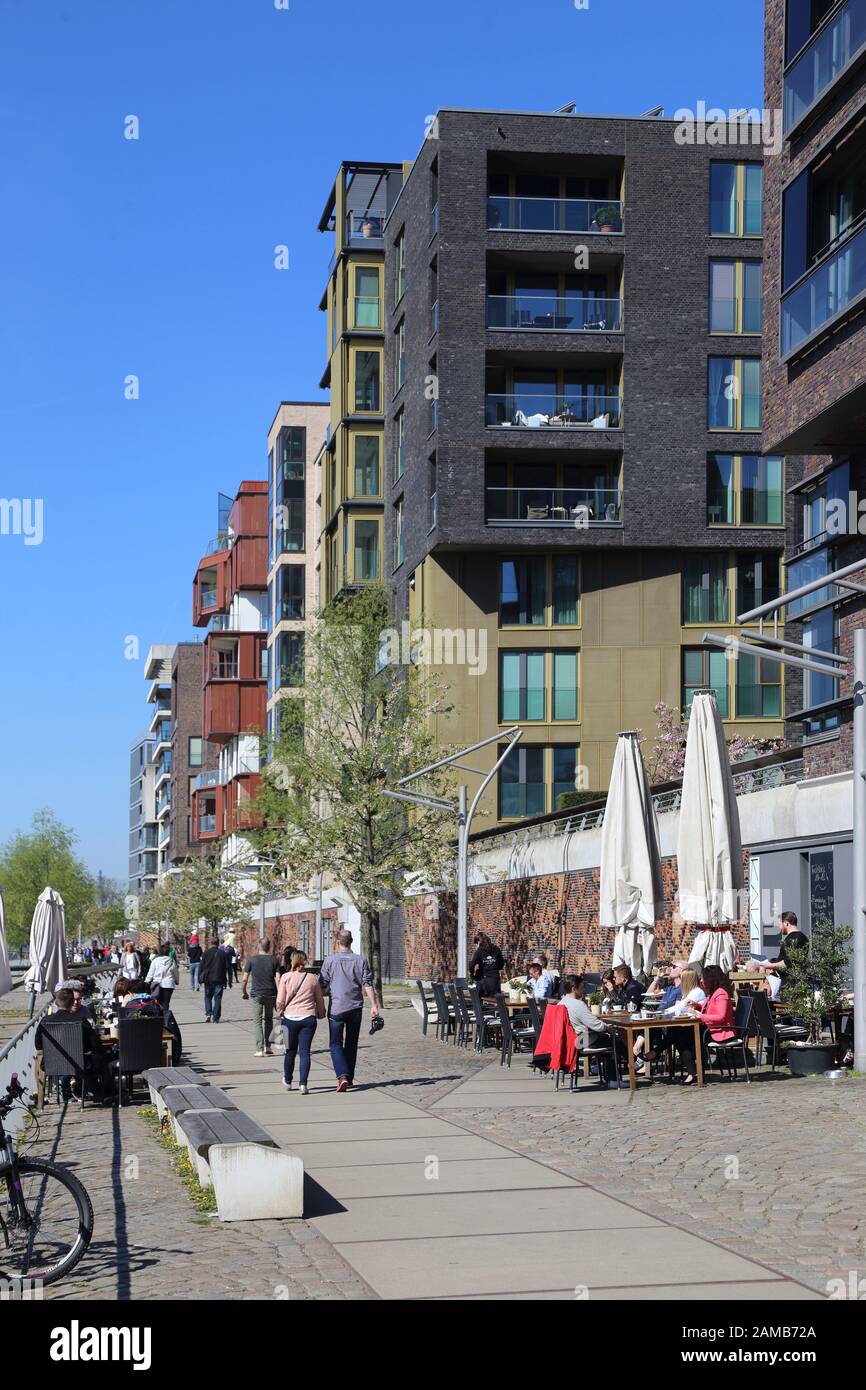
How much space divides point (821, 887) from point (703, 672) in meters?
28.7

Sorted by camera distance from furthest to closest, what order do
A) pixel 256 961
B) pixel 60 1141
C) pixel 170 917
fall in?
pixel 170 917
pixel 256 961
pixel 60 1141

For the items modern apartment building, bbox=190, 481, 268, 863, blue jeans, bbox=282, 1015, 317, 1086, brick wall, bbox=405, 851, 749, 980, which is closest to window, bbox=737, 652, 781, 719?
brick wall, bbox=405, 851, 749, 980

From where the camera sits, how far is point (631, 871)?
76.3 feet

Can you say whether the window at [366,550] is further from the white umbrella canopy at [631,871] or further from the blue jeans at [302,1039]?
the blue jeans at [302,1039]

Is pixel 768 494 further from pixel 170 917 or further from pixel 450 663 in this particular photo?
pixel 170 917

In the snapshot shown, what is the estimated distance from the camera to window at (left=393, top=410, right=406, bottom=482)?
2330 inches

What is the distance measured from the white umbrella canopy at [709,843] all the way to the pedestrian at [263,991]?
6531mm

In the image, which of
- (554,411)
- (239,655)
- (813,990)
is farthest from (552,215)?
(239,655)

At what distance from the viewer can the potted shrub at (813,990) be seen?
18.8 metres

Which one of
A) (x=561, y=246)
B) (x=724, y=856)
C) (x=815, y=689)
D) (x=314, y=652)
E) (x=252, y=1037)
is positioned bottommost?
(x=252, y=1037)

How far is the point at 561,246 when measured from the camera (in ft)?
175

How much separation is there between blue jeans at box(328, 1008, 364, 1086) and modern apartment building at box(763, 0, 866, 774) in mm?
10361
